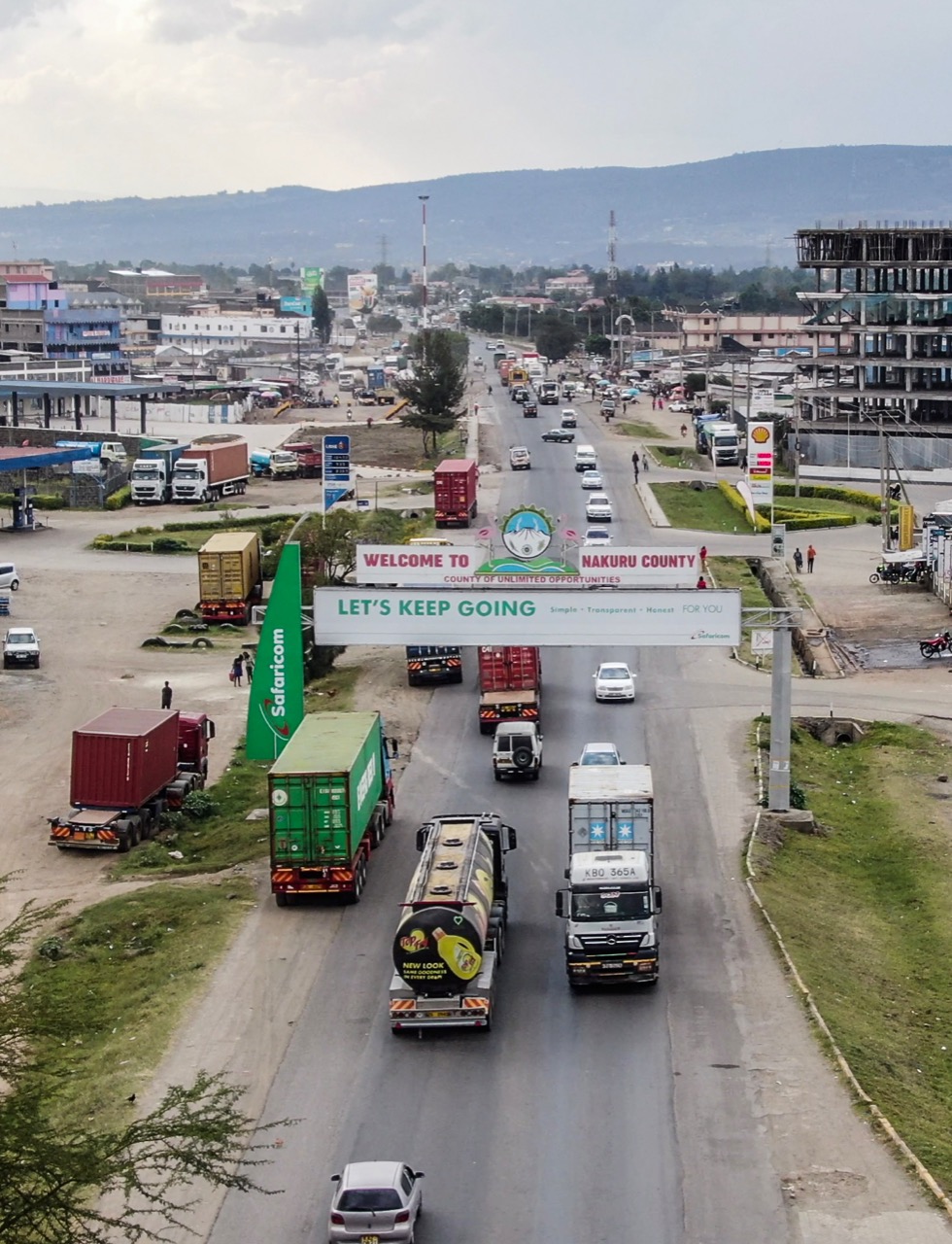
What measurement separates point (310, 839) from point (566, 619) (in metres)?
6.92

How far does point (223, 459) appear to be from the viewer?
102 m

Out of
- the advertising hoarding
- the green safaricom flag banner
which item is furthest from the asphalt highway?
the advertising hoarding

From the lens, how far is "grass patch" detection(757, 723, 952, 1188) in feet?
91.1

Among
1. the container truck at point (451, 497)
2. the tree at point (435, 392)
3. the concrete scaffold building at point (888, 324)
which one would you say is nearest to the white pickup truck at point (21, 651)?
the container truck at point (451, 497)

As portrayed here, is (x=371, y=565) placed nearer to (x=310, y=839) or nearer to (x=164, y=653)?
(x=310, y=839)

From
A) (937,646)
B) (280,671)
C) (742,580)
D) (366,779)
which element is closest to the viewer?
(366,779)

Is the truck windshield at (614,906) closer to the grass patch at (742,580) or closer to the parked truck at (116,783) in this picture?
the parked truck at (116,783)

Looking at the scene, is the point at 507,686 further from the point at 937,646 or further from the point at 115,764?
the point at 937,646

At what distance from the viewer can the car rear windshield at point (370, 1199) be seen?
2139cm

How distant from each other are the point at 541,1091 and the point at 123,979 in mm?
9068

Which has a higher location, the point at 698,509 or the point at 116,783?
the point at 698,509

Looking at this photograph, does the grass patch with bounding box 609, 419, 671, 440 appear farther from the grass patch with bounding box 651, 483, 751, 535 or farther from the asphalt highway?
the asphalt highway

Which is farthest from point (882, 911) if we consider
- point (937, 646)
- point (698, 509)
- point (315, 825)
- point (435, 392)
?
point (435, 392)

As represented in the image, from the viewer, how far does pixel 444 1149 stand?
80.2ft
